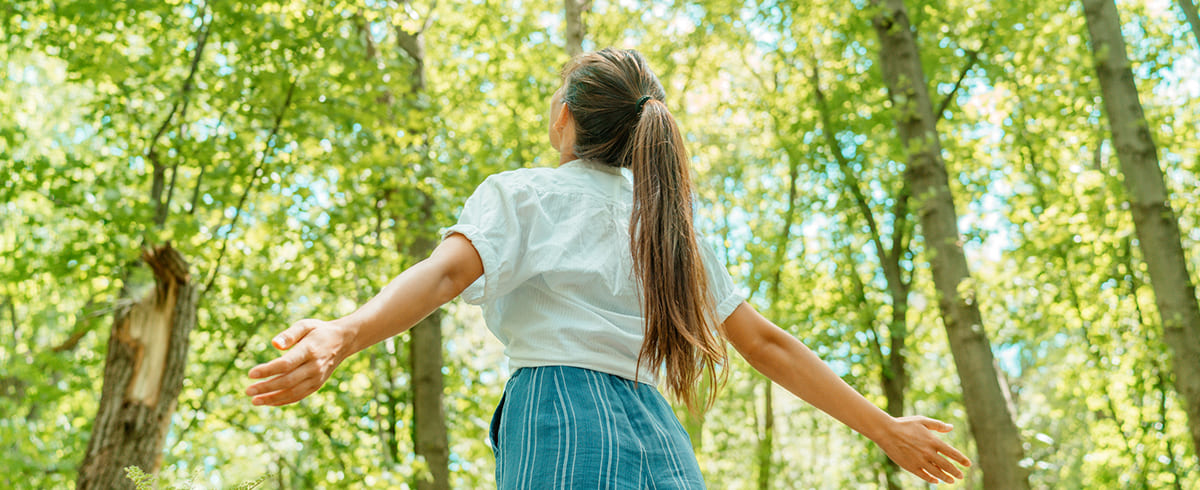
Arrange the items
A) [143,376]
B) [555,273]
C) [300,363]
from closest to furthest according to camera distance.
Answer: [300,363] < [555,273] < [143,376]

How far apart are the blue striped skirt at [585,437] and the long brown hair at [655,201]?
10cm

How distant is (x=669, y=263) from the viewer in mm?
1657

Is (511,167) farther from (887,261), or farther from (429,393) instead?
(887,261)

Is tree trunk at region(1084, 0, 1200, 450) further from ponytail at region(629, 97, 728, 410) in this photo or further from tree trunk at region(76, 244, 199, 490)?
tree trunk at region(76, 244, 199, 490)

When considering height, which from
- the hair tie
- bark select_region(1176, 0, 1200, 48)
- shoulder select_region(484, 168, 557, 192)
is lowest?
shoulder select_region(484, 168, 557, 192)

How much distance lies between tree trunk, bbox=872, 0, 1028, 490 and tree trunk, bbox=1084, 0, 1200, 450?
1.00 m

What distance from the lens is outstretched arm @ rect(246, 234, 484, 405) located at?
1157 mm

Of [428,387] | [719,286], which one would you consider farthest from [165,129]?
[719,286]

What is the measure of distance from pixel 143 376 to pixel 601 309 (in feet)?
13.3

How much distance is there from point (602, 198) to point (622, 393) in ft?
1.37

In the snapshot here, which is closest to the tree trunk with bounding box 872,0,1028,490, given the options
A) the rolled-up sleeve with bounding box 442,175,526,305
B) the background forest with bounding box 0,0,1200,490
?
the background forest with bounding box 0,0,1200,490

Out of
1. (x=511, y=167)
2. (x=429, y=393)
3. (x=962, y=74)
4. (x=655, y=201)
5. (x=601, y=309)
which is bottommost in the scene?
(x=601, y=309)

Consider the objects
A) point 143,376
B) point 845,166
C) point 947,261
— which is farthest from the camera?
point 845,166

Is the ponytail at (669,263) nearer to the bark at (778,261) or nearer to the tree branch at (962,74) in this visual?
the tree branch at (962,74)
